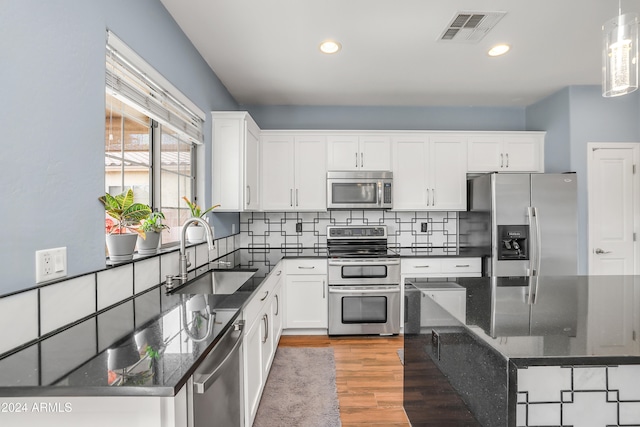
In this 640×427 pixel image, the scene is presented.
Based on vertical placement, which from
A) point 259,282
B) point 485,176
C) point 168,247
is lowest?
point 259,282

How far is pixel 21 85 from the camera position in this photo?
114 centimetres

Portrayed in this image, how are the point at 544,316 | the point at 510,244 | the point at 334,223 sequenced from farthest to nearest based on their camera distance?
the point at 334,223 < the point at 510,244 < the point at 544,316

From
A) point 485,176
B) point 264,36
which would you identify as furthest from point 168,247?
point 485,176

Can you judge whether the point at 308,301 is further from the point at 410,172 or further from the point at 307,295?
the point at 410,172

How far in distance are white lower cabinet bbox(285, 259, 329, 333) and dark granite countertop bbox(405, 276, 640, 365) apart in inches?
65.0

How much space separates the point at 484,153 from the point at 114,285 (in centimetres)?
383

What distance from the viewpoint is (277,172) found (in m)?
3.92

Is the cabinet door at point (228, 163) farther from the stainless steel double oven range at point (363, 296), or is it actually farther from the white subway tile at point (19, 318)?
the white subway tile at point (19, 318)

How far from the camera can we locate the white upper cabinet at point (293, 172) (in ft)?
12.8

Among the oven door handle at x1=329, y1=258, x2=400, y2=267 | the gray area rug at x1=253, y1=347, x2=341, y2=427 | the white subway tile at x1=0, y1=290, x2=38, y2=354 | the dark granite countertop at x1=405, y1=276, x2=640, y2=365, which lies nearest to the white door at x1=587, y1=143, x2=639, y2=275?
the dark granite countertop at x1=405, y1=276, x2=640, y2=365

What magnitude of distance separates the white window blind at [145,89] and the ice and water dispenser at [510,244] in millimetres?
2979

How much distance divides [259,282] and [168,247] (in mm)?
779

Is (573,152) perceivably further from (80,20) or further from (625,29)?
(80,20)

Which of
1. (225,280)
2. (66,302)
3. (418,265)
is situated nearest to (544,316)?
(66,302)
